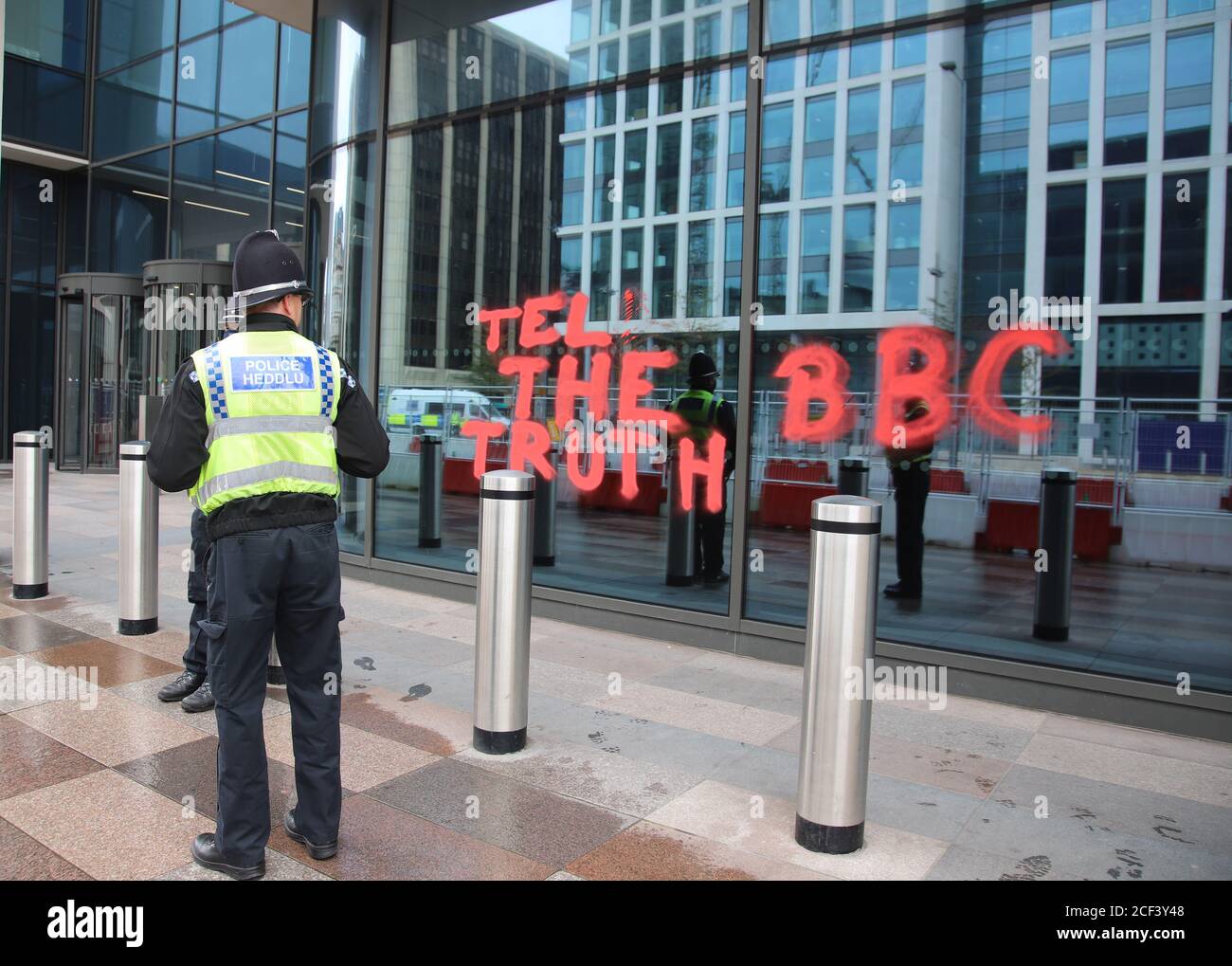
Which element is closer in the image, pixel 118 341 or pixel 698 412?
pixel 698 412

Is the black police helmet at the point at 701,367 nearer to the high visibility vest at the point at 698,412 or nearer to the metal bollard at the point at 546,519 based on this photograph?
the high visibility vest at the point at 698,412

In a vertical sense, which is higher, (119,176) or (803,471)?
(119,176)

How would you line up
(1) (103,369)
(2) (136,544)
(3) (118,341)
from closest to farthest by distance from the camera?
(2) (136,544)
(3) (118,341)
(1) (103,369)

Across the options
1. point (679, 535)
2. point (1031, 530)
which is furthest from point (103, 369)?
point (1031, 530)

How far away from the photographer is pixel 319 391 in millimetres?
3412

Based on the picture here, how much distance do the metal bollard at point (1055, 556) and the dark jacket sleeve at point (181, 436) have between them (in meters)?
5.23

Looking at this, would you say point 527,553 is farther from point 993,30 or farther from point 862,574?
point 993,30

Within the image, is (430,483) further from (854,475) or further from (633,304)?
(854,475)

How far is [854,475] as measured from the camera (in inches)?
289

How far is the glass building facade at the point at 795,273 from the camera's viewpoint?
242 inches

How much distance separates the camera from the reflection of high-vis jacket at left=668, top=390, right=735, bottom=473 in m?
6.98

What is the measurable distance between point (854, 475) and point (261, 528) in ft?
16.5

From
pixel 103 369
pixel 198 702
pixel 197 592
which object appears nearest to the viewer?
pixel 198 702

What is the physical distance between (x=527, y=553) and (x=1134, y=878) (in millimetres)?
2684
